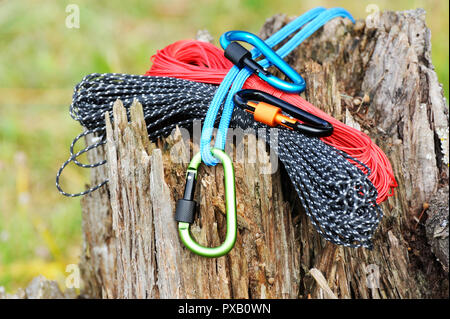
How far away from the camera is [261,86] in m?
1.88

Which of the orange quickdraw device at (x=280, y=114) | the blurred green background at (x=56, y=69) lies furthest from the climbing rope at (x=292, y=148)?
the blurred green background at (x=56, y=69)

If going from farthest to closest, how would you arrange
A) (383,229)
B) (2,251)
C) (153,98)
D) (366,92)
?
(2,251) → (366,92) → (383,229) → (153,98)

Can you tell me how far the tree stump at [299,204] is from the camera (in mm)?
1669

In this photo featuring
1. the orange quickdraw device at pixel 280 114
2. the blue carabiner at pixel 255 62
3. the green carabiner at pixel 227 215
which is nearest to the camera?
the green carabiner at pixel 227 215

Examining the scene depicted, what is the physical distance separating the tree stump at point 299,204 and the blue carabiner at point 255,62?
143 millimetres

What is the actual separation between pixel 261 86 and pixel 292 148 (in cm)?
33

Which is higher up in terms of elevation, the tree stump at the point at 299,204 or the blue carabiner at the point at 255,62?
the blue carabiner at the point at 255,62

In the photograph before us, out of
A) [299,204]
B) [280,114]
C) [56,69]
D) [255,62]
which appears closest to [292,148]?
[280,114]

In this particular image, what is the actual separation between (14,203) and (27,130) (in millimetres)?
576

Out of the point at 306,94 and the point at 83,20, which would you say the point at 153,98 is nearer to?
the point at 306,94

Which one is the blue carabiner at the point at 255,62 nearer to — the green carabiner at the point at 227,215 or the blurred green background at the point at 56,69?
the green carabiner at the point at 227,215

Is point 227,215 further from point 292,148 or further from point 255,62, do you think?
point 255,62
